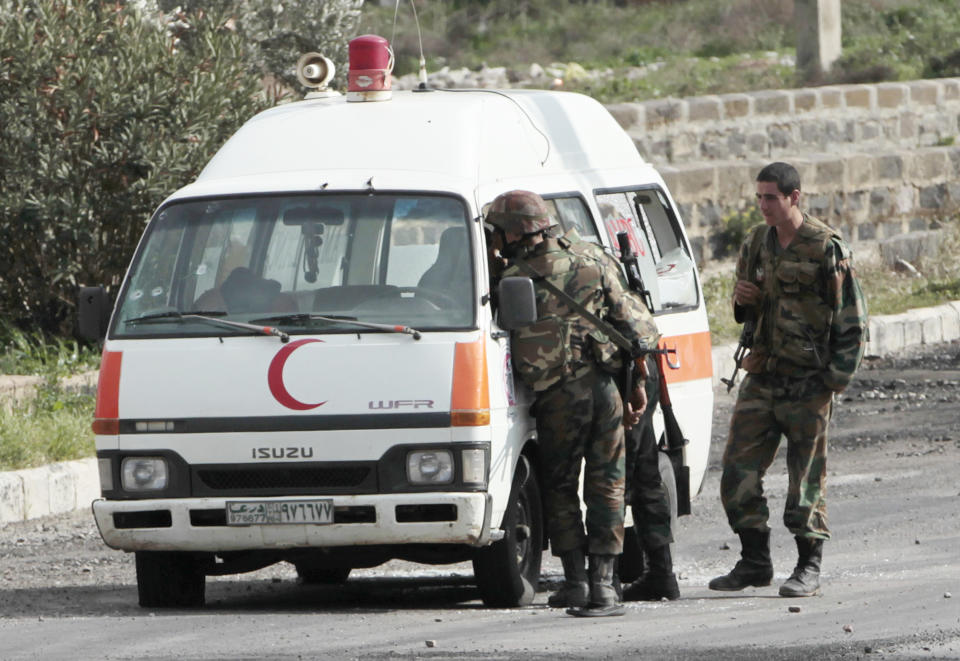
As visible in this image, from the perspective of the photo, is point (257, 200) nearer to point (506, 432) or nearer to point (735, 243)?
point (506, 432)

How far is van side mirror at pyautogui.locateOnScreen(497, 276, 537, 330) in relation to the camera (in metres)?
6.50

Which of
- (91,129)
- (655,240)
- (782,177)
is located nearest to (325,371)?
(782,177)

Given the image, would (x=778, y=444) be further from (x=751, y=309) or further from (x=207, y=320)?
(x=207, y=320)

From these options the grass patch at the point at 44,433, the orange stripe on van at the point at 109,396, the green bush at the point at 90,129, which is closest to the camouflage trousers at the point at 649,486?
the orange stripe on van at the point at 109,396

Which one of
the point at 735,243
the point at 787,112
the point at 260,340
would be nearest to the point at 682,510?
the point at 260,340

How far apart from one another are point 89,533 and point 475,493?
343 centimetres

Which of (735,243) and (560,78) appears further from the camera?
(560,78)

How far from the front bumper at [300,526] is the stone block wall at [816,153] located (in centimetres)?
1208

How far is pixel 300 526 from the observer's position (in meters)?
6.61

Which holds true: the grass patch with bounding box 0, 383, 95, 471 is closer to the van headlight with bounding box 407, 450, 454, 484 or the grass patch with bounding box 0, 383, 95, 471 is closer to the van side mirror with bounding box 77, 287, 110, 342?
the van side mirror with bounding box 77, 287, 110, 342

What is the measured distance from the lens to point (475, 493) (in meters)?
6.51

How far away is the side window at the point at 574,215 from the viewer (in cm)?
750

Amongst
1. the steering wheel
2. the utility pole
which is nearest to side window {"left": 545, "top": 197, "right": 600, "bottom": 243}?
the steering wheel

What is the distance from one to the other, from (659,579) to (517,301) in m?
1.52
